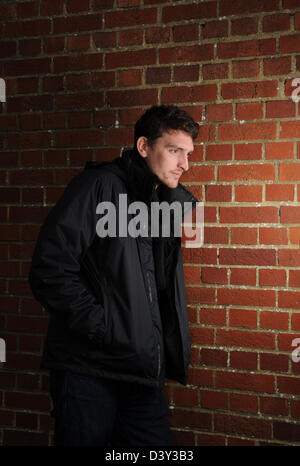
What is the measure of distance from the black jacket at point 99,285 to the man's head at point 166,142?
0.19 feet

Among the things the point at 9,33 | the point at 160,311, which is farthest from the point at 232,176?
the point at 9,33

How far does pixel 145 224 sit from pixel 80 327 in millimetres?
547

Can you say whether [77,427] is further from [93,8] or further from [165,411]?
[93,8]

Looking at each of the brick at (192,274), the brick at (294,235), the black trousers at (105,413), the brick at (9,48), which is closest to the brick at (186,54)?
the brick at (9,48)

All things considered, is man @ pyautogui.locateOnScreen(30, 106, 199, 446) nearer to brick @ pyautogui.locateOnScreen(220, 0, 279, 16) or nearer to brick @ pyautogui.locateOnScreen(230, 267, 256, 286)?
brick @ pyautogui.locateOnScreen(230, 267, 256, 286)

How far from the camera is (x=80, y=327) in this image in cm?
173

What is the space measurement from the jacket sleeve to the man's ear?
1.28 feet

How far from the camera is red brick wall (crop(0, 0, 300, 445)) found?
230 cm

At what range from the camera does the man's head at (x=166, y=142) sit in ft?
6.64

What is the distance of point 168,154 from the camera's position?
6.64 ft

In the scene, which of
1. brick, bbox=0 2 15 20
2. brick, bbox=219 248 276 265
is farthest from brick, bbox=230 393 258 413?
brick, bbox=0 2 15 20

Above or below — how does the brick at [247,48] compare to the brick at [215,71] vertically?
above

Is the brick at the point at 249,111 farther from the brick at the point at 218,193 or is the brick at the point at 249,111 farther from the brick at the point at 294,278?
the brick at the point at 294,278

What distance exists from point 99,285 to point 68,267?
16 centimetres
